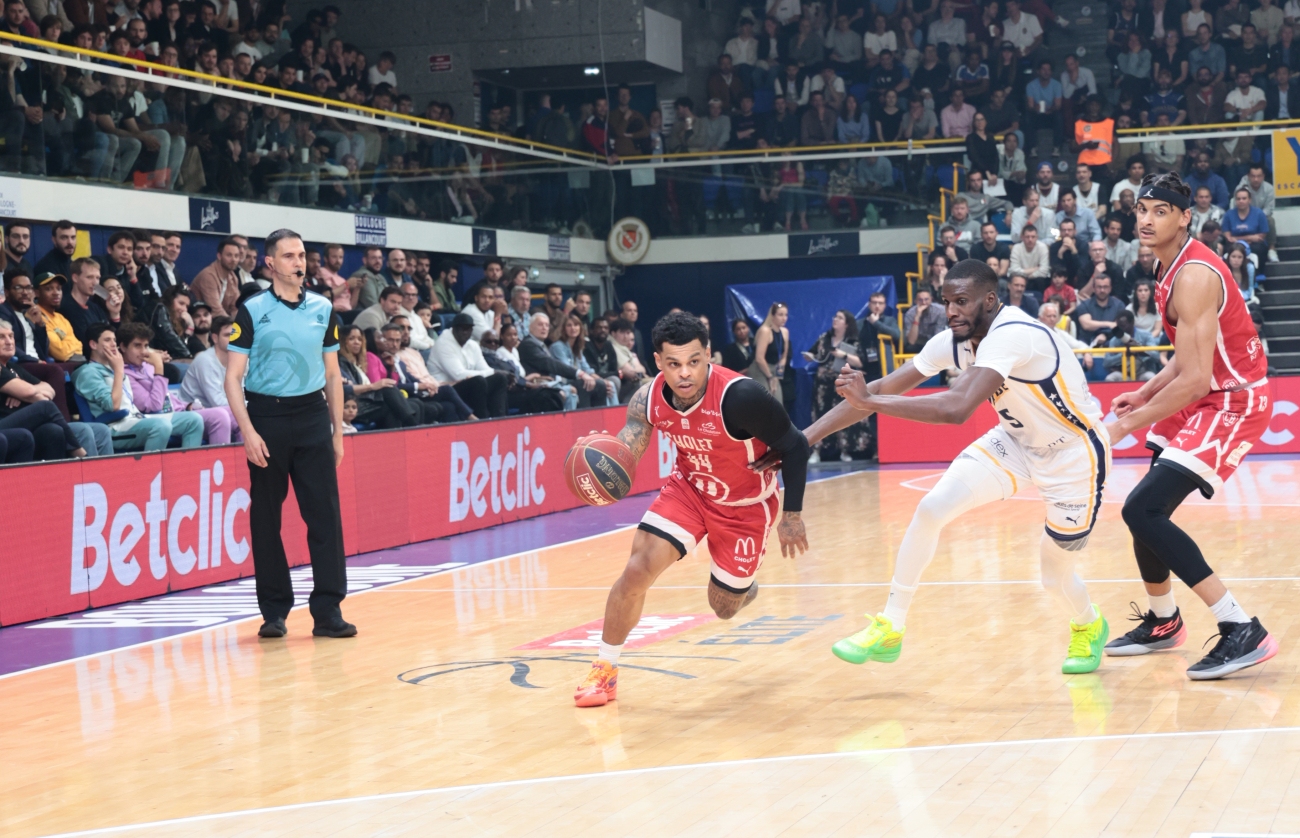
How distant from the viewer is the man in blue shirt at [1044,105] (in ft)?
71.1

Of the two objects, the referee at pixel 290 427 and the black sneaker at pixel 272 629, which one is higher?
the referee at pixel 290 427

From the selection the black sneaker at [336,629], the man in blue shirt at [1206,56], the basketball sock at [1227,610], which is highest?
the man in blue shirt at [1206,56]

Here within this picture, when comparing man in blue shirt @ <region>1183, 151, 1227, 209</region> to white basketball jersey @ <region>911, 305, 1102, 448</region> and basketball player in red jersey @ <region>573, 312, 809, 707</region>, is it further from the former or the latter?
basketball player in red jersey @ <region>573, 312, 809, 707</region>

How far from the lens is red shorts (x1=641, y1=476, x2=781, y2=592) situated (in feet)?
19.1

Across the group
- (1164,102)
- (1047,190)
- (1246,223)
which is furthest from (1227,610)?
(1164,102)

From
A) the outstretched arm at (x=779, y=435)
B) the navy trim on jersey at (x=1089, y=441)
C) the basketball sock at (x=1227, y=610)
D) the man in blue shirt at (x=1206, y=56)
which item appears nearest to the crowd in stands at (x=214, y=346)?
the outstretched arm at (x=779, y=435)

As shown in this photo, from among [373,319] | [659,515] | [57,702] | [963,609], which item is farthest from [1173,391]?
[373,319]

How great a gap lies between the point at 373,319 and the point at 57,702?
27.6 ft

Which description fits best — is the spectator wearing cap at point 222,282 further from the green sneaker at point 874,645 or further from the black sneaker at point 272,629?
the green sneaker at point 874,645

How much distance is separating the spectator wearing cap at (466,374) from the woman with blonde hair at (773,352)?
4664 millimetres

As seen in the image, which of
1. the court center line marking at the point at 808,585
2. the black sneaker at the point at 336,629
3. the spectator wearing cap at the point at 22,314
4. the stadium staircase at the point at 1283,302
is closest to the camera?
the black sneaker at the point at 336,629

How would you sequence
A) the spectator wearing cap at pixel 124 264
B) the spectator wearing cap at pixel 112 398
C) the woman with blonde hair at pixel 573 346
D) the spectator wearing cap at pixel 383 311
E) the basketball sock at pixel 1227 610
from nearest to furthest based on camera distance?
the basketball sock at pixel 1227 610 → the spectator wearing cap at pixel 112 398 → the spectator wearing cap at pixel 124 264 → the spectator wearing cap at pixel 383 311 → the woman with blonde hair at pixel 573 346

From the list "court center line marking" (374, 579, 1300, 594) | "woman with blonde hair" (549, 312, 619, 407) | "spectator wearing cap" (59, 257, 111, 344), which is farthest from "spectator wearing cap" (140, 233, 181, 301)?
"woman with blonde hair" (549, 312, 619, 407)

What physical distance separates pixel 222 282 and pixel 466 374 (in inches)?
102
